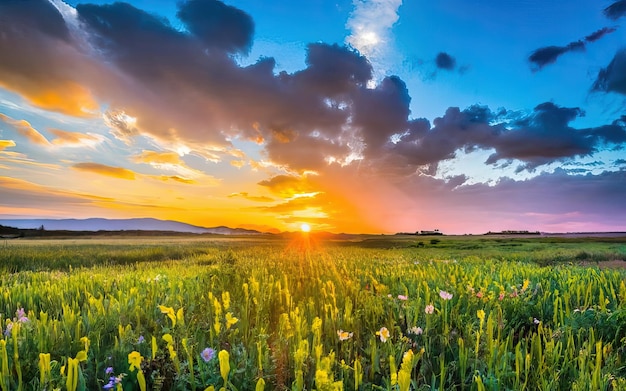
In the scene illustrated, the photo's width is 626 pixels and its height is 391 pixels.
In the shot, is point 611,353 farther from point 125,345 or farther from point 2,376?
point 2,376

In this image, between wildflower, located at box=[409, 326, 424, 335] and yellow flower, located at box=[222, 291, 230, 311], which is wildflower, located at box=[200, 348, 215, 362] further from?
wildflower, located at box=[409, 326, 424, 335]

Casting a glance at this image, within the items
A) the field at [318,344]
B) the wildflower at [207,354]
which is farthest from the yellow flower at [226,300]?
the wildflower at [207,354]

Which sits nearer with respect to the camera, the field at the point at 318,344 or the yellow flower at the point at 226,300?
the field at the point at 318,344

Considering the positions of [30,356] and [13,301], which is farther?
[13,301]

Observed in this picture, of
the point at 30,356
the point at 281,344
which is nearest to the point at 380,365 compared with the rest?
the point at 281,344

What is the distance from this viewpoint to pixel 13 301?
4621 mm

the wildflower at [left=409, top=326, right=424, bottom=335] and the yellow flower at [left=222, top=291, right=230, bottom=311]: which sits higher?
the yellow flower at [left=222, top=291, right=230, bottom=311]

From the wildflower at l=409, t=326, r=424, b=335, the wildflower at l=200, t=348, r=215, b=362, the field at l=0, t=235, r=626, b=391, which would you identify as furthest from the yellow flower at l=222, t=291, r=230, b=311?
the wildflower at l=409, t=326, r=424, b=335

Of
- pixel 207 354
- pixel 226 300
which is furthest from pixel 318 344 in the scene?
pixel 226 300

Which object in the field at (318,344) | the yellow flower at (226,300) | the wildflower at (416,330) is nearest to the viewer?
the field at (318,344)

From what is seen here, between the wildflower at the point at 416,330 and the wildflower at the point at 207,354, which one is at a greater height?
the wildflower at the point at 207,354

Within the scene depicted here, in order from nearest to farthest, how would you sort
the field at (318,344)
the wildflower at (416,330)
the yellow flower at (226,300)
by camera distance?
the field at (318,344) → the wildflower at (416,330) → the yellow flower at (226,300)

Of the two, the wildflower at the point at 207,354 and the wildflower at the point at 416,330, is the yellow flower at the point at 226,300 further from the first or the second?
the wildflower at the point at 416,330

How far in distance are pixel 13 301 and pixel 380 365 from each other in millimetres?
5039
